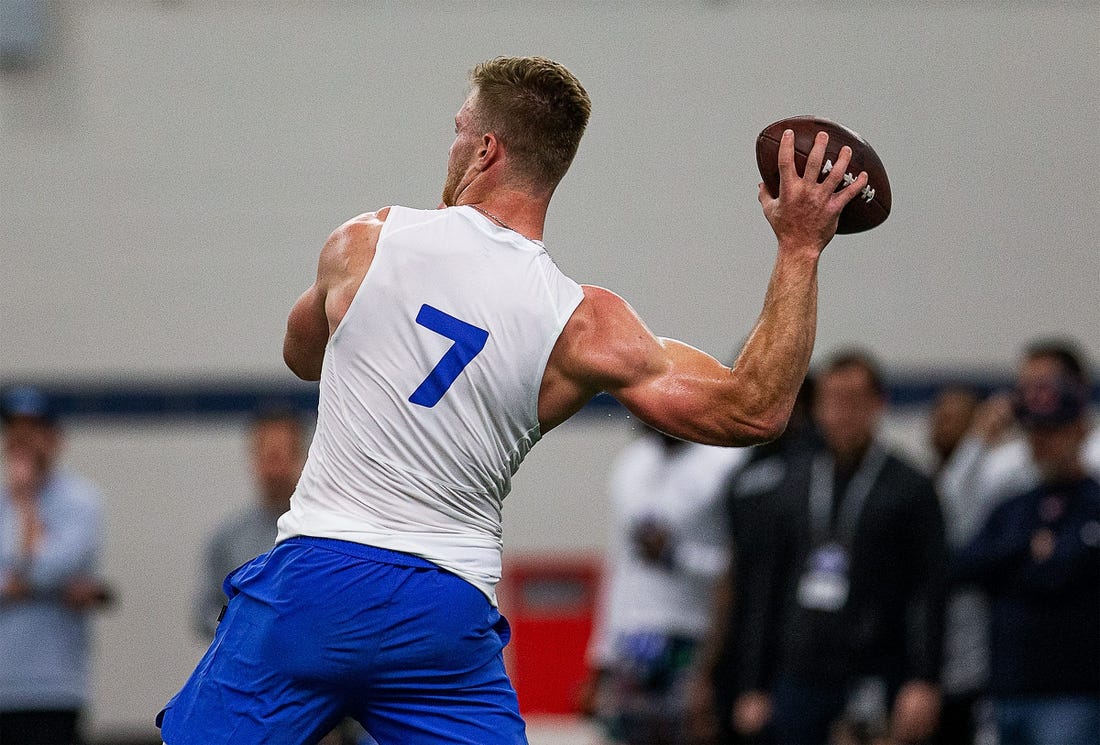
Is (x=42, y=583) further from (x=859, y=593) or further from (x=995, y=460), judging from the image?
(x=995, y=460)

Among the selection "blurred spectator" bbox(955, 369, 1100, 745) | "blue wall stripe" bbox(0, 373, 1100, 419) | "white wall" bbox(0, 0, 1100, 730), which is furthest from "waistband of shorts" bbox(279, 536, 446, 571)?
"white wall" bbox(0, 0, 1100, 730)

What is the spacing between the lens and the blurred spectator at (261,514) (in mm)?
6418

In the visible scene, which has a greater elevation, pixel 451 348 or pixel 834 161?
pixel 834 161

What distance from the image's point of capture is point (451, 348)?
10.4ft

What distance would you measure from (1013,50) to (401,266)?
24.2 ft

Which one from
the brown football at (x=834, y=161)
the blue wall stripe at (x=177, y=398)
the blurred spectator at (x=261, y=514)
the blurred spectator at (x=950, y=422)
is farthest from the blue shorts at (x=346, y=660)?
the blue wall stripe at (x=177, y=398)

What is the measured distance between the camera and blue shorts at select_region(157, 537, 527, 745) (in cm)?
310

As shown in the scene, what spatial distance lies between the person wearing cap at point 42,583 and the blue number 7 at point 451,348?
3.87m

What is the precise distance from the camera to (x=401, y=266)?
3.19m

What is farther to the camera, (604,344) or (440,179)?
(440,179)

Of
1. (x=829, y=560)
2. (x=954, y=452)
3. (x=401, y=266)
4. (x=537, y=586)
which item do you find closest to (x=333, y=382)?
(x=401, y=266)

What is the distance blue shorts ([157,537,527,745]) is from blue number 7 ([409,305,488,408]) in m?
0.34

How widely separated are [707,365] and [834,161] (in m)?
0.48

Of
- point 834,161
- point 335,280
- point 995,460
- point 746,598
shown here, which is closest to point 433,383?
point 335,280
